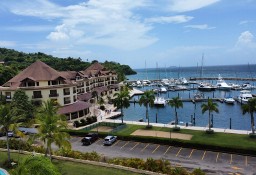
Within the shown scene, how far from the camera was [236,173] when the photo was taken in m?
36.7

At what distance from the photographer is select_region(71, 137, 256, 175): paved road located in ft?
128

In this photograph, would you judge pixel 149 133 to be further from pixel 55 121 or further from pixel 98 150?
pixel 55 121

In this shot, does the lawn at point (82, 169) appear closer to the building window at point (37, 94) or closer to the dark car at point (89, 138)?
the dark car at point (89, 138)

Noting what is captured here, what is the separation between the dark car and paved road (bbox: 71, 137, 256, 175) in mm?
850

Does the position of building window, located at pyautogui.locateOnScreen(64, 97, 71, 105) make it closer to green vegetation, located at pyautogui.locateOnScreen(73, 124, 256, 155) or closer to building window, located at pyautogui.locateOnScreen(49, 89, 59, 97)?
building window, located at pyautogui.locateOnScreen(49, 89, 59, 97)


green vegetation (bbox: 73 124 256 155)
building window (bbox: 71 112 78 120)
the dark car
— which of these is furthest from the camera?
building window (bbox: 71 112 78 120)

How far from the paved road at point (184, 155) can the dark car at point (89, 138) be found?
0.85 metres

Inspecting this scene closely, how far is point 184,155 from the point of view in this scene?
44.8m

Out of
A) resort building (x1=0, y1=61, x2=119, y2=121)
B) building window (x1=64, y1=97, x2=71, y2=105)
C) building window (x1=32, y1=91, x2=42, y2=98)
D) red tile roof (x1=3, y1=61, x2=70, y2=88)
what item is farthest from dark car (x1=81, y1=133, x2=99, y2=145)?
red tile roof (x1=3, y1=61, x2=70, y2=88)

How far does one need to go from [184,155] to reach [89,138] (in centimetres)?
1840

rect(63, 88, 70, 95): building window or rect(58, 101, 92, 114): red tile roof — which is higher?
rect(63, 88, 70, 95): building window

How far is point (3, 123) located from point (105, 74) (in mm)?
91127

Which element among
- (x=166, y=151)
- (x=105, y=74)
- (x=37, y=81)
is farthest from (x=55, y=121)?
(x=105, y=74)

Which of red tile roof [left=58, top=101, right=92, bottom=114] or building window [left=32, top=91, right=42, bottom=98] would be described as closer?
red tile roof [left=58, top=101, right=92, bottom=114]
